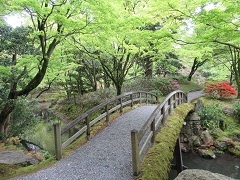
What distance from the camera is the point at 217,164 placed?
8.57 m

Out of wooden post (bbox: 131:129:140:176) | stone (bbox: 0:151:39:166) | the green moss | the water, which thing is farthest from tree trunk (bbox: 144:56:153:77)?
wooden post (bbox: 131:129:140:176)

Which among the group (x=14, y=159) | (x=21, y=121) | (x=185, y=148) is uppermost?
(x=21, y=121)

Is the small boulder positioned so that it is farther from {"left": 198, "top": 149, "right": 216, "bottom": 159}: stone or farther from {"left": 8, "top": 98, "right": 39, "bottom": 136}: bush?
{"left": 8, "top": 98, "right": 39, "bottom": 136}: bush

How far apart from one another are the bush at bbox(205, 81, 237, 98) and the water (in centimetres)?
654

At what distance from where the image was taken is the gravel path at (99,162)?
393 cm

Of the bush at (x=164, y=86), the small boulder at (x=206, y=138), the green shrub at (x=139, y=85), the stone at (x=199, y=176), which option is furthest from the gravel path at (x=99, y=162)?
the bush at (x=164, y=86)

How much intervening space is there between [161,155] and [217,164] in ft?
19.2

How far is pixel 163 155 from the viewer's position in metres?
4.52

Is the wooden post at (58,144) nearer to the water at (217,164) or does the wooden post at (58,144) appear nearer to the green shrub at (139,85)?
the water at (217,164)

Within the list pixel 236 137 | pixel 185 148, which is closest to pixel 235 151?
pixel 236 137

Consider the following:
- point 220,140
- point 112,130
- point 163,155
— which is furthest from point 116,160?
point 220,140

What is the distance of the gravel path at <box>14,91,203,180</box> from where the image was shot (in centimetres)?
393

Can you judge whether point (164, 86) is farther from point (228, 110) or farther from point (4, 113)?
point (4, 113)

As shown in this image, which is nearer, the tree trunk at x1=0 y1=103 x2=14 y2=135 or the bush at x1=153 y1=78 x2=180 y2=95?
the tree trunk at x1=0 y1=103 x2=14 y2=135
